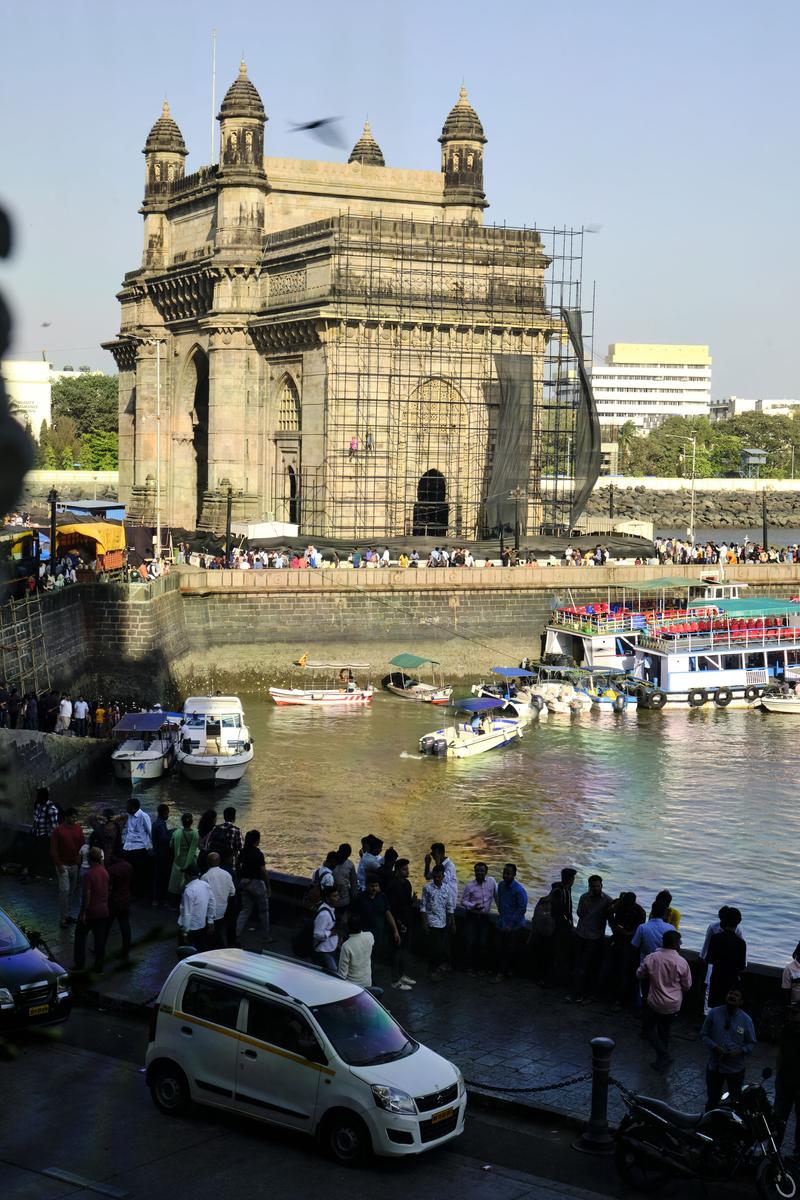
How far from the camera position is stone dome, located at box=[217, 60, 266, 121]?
69688 millimetres

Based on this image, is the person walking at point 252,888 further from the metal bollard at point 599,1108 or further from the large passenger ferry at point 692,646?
the large passenger ferry at point 692,646

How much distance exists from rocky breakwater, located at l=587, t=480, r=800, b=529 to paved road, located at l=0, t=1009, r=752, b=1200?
129 metres

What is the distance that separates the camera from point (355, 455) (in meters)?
64.2

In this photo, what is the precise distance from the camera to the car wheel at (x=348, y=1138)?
10961 mm

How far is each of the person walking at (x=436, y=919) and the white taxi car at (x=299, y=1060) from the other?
3714mm

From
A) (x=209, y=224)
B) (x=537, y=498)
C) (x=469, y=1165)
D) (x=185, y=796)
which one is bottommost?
(x=185, y=796)

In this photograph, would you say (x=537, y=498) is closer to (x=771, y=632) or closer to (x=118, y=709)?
(x=771, y=632)

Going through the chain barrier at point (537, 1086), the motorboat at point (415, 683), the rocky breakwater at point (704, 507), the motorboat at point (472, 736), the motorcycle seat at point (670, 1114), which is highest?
the rocky breakwater at point (704, 507)

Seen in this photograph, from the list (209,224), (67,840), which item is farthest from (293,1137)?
(209,224)

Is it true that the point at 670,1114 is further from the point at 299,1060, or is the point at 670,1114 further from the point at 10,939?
the point at 10,939

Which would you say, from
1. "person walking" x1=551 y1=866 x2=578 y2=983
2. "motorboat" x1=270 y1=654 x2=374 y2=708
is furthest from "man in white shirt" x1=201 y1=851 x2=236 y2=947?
"motorboat" x1=270 y1=654 x2=374 y2=708

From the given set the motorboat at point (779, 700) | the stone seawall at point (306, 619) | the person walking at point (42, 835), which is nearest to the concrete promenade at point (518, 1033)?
the person walking at point (42, 835)

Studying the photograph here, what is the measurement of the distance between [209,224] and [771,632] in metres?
34.6

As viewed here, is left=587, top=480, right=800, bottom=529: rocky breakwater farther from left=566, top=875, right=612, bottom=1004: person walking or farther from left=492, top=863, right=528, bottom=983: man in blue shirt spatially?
left=566, top=875, right=612, bottom=1004: person walking
